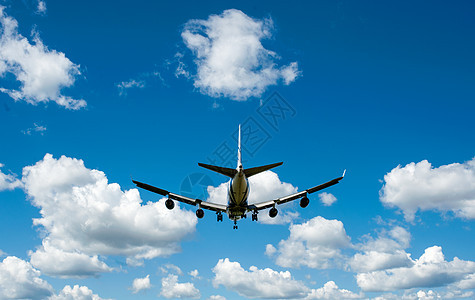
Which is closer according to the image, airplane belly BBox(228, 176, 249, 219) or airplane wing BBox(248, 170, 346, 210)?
airplane wing BBox(248, 170, 346, 210)

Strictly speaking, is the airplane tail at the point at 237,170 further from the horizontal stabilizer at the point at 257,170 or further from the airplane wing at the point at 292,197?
the airplane wing at the point at 292,197

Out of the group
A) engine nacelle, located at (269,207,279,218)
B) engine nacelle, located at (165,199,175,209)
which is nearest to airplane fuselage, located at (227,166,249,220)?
engine nacelle, located at (269,207,279,218)

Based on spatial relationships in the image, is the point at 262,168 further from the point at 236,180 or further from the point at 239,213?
the point at 239,213

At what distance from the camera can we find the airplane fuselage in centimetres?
5112

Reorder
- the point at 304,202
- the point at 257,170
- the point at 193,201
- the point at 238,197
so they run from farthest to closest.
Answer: the point at 193,201, the point at 238,197, the point at 304,202, the point at 257,170

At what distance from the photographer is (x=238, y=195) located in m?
53.2

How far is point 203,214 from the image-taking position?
5728 centimetres

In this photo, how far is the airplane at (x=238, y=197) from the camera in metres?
50.3

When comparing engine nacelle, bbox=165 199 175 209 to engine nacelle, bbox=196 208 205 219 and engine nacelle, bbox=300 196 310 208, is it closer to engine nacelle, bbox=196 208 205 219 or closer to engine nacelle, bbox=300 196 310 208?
engine nacelle, bbox=196 208 205 219

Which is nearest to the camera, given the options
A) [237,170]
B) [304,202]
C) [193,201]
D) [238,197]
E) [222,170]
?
[222,170]

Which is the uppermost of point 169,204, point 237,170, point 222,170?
point 237,170

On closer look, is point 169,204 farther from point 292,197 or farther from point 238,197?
point 292,197

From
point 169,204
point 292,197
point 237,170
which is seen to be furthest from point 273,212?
point 169,204

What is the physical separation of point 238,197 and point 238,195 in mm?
513
